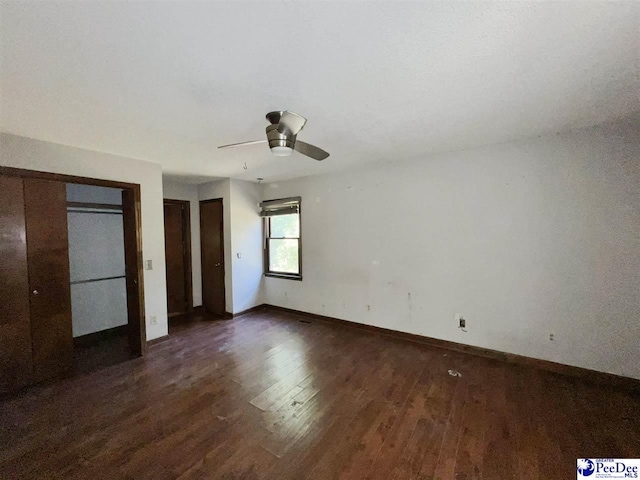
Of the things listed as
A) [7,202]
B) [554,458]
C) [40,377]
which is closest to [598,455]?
[554,458]

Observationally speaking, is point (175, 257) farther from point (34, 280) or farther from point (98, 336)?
point (34, 280)

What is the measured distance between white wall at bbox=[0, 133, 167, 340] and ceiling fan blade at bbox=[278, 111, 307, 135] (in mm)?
2443

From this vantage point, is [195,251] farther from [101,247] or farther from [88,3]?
[88,3]

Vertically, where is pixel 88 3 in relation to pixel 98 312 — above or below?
above

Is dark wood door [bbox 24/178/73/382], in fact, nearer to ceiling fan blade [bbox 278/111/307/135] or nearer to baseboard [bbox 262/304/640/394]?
ceiling fan blade [bbox 278/111/307/135]

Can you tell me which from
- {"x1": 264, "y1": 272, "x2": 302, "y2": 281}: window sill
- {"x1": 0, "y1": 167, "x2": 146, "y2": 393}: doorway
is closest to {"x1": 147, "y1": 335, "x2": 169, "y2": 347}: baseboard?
{"x1": 0, "y1": 167, "x2": 146, "y2": 393}: doorway

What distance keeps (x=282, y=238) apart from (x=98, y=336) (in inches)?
123

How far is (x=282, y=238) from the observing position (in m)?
4.89

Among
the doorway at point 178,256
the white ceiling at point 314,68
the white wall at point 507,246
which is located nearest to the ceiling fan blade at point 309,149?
the white ceiling at point 314,68

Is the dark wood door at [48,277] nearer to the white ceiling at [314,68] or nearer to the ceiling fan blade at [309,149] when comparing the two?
the white ceiling at [314,68]

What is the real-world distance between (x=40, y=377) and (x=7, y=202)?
5.76 ft

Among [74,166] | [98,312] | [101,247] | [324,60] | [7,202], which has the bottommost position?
[98,312]

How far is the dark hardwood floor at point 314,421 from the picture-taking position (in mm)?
1597

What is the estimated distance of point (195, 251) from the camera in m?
4.89
